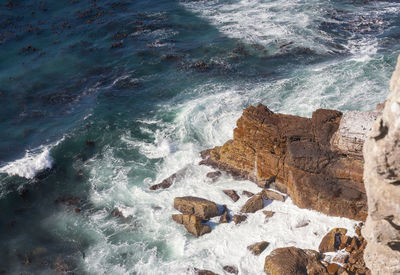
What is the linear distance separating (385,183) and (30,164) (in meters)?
24.2

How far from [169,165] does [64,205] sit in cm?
763

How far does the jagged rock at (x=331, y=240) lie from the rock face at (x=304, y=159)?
Answer: 1215mm

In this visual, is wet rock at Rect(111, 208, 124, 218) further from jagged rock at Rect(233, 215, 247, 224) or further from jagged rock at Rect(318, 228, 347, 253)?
jagged rock at Rect(318, 228, 347, 253)

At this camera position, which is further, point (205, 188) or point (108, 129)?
point (108, 129)

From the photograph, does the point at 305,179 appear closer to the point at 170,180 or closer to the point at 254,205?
the point at 254,205

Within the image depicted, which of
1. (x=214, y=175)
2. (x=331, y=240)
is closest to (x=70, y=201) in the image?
(x=214, y=175)

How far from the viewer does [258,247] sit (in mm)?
18828

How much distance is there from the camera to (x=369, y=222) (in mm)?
12117

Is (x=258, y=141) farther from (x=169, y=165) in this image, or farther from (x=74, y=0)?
(x=74, y=0)

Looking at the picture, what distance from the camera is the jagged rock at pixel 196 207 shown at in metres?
21.0

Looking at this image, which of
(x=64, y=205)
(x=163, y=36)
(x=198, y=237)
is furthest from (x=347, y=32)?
(x=64, y=205)

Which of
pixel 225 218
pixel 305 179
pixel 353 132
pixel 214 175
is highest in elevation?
pixel 353 132

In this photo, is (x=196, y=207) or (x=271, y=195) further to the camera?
(x=271, y=195)

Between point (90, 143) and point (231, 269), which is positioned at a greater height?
point (90, 143)
